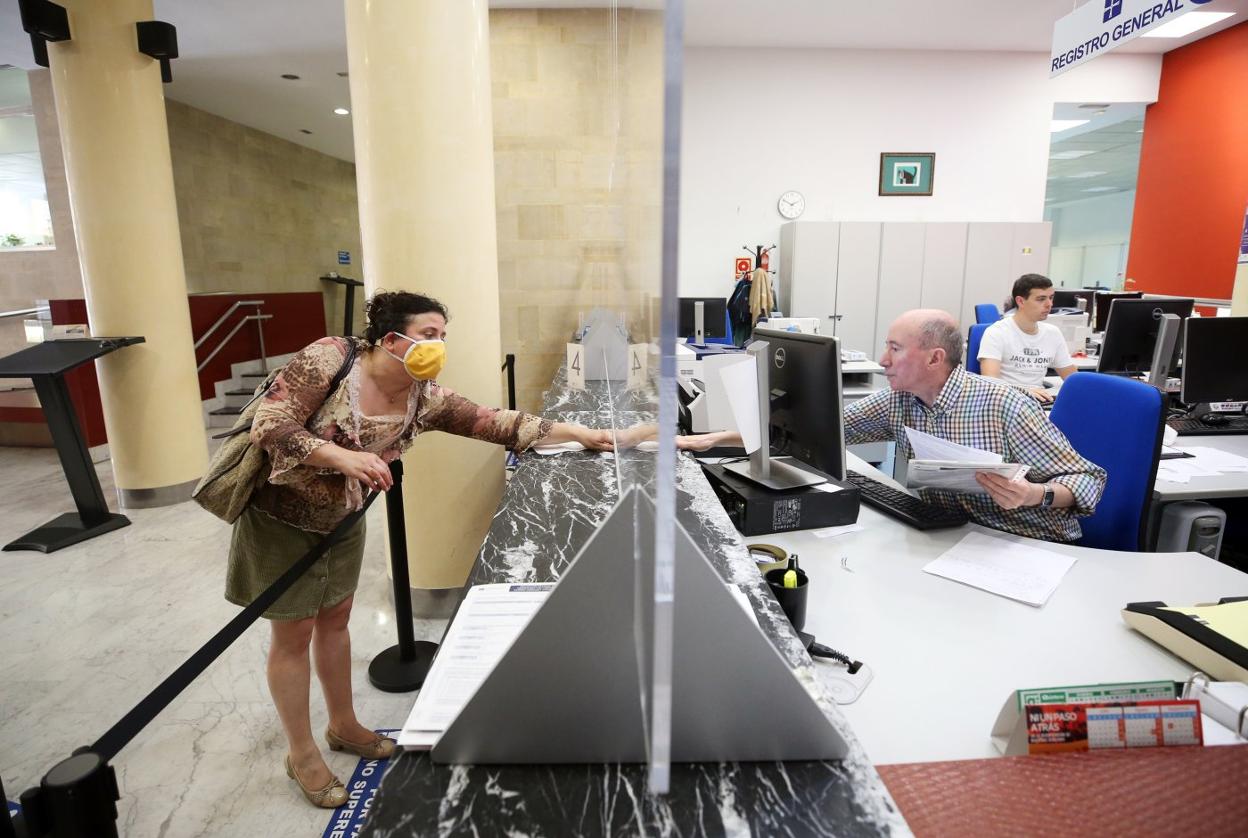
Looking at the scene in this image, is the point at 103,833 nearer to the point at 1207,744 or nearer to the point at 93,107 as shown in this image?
the point at 1207,744

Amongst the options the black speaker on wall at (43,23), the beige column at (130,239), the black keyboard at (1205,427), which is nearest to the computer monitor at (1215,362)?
the black keyboard at (1205,427)

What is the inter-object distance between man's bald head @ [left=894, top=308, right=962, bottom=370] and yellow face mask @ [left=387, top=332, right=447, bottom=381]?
1292 millimetres

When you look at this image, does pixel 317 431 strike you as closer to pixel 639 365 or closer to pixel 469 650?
pixel 469 650

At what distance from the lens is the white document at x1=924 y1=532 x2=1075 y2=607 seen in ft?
4.69

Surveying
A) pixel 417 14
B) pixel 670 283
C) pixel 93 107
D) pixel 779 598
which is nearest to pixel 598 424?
pixel 779 598

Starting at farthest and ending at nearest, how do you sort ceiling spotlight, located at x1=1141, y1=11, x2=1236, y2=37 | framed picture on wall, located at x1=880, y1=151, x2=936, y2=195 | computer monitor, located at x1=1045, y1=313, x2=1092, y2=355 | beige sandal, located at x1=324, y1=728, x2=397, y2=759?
framed picture on wall, located at x1=880, y1=151, x2=936, y2=195, ceiling spotlight, located at x1=1141, y1=11, x2=1236, y2=37, computer monitor, located at x1=1045, y1=313, x2=1092, y2=355, beige sandal, located at x1=324, y1=728, x2=397, y2=759

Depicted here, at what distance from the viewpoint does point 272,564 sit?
69.0 inches

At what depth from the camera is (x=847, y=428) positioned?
220cm

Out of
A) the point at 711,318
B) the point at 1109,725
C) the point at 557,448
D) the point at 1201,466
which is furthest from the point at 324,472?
the point at 711,318

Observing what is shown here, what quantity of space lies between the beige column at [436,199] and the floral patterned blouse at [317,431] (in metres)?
0.65

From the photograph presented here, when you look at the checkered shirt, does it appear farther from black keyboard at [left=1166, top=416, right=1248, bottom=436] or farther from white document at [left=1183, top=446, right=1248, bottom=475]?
black keyboard at [left=1166, top=416, right=1248, bottom=436]

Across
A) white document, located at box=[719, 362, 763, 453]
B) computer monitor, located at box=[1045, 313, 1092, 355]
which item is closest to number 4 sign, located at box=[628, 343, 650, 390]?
white document, located at box=[719, 362, 763, 453]

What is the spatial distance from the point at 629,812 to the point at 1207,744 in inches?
33.7

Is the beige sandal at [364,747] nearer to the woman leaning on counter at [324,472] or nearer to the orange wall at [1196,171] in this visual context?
the woman leaning on counter at [324,472]
